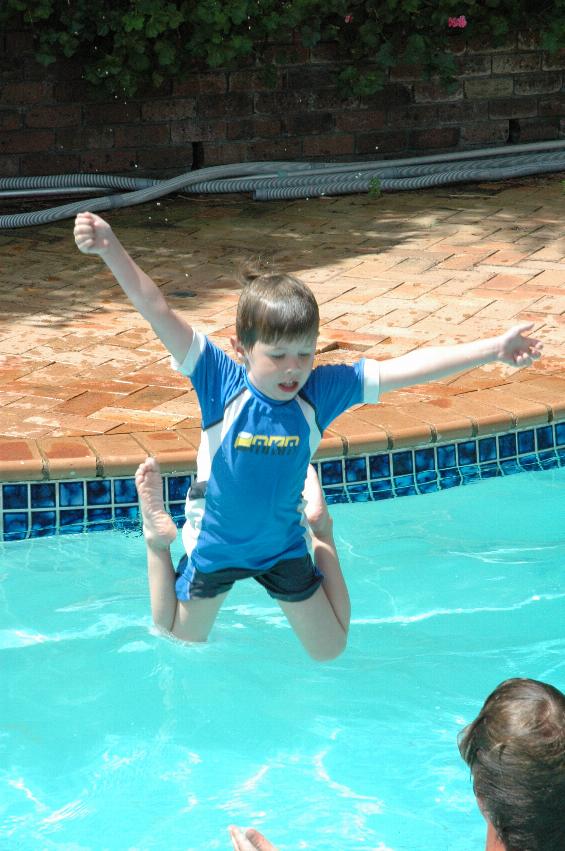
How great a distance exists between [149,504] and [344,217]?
213 inches

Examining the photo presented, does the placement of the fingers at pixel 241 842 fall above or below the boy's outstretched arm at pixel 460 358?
below

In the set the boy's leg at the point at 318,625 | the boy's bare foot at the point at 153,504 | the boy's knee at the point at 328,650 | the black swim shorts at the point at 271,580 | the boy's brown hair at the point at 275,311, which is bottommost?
the boy's knee at the point at 328,650

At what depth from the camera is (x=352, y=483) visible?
213 inches

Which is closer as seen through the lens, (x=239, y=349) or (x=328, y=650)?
(x=239, y=349)

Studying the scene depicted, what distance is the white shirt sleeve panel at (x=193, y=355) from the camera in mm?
3504

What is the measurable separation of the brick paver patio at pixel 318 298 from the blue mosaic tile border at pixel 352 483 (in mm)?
78

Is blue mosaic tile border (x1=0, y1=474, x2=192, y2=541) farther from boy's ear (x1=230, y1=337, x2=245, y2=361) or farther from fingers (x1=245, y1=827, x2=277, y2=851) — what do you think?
fingers (x1=245, y1=827, x2=277, y2=851)

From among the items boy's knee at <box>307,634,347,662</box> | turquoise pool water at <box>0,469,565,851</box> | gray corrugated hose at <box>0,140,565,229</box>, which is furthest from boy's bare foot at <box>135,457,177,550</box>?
gray corrugated hose at <box>0,140,565,229</box>

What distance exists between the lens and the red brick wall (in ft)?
29.8

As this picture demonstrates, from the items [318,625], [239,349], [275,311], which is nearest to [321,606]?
[318,625]

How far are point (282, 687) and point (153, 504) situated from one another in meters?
1.19

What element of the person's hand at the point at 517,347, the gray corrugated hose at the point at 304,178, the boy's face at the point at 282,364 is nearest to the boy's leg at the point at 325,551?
the boy's face at the point at 282,364

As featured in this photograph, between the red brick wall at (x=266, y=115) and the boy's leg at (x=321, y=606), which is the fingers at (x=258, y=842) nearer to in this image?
the boy's leg at (x=321, y=606)

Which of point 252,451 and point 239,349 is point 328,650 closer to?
point 252,451
